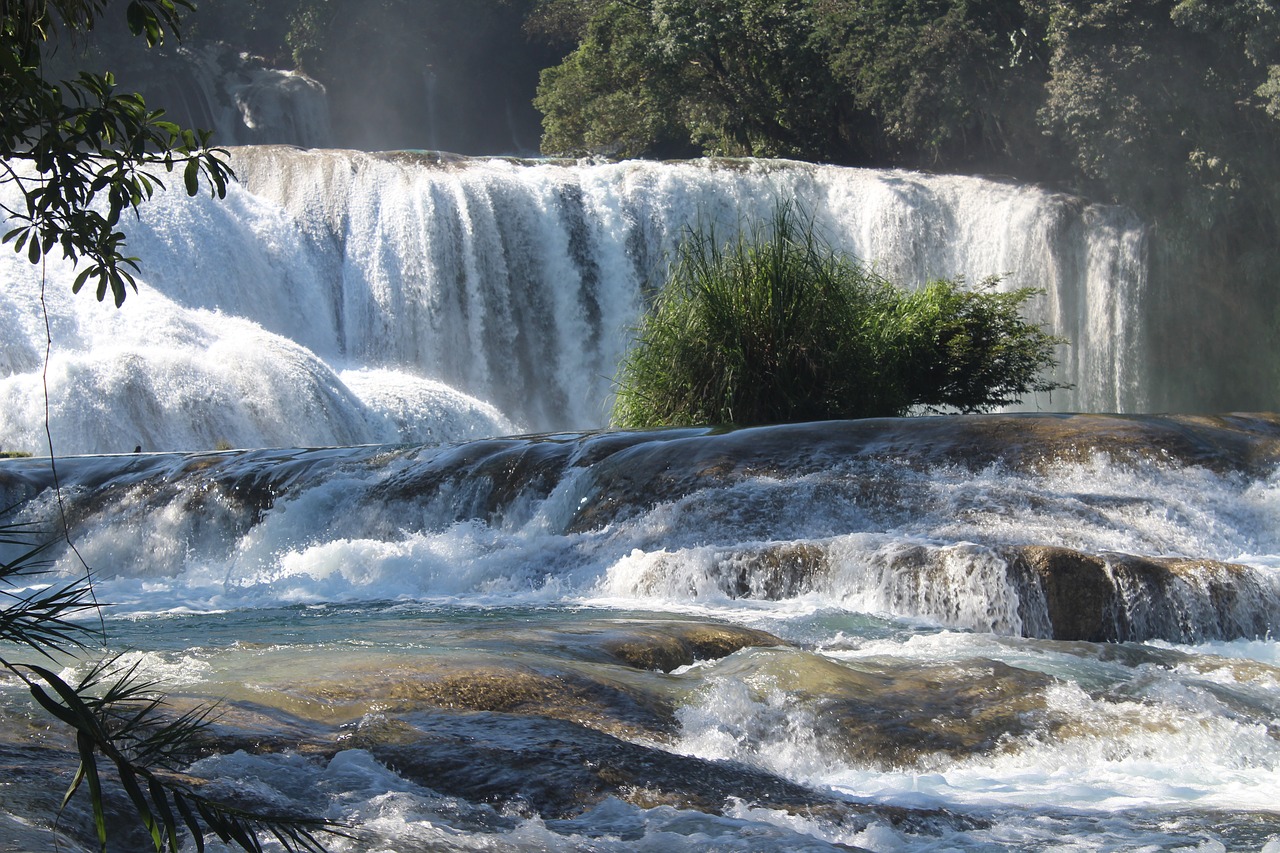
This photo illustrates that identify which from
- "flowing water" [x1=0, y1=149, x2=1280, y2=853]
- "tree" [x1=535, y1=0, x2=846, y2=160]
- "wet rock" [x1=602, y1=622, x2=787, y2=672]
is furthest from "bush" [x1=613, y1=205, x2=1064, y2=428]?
"tree" [x1=535, y1=0, x2=846, y2=160]

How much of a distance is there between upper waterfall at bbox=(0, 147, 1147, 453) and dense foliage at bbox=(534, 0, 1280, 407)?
3.73 feet

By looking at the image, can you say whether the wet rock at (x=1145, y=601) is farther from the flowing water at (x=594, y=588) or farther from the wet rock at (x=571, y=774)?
the wet rock at (x=571, y=774)

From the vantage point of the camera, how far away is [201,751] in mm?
3576

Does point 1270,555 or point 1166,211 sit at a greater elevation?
point 1166,211

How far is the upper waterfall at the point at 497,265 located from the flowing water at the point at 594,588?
10 centimetres

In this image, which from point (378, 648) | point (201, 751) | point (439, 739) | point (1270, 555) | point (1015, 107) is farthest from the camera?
point (1015, 107)

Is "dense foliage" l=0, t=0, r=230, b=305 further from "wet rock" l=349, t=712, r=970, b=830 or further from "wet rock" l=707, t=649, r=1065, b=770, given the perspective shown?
"wet rock" l=707, t=649, r=1065, b=770

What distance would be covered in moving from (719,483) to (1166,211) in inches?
664

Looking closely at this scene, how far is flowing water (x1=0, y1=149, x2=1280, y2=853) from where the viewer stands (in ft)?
12.5

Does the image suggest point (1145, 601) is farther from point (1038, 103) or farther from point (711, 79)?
point (711, 79)

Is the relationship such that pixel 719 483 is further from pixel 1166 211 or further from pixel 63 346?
pixel 1166 211

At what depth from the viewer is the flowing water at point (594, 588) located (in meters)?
3.81

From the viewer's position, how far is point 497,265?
2183 centimetres

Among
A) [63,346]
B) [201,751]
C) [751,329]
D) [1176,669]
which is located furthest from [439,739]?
[63,346]
